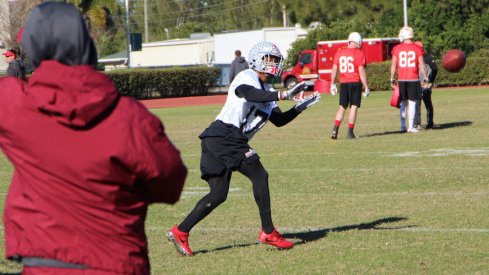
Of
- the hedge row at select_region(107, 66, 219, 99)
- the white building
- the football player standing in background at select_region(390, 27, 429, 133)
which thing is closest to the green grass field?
the football player standing in background at select_region(390, 27, 429, 133)

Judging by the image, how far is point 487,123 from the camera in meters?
20.1

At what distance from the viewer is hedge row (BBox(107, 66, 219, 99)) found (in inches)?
1500

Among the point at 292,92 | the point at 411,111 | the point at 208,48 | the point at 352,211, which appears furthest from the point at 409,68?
the point at 208,48

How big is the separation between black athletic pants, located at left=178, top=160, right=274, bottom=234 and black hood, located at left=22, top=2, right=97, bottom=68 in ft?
16.0

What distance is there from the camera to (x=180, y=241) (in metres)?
7.97

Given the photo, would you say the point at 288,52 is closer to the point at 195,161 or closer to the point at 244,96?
the point at 195,161

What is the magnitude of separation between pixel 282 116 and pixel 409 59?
35.2 feet

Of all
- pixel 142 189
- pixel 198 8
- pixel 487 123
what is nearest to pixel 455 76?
pixel 487 123

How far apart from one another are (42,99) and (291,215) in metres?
6.79

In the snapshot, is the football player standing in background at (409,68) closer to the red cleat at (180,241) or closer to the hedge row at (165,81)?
the red cleat at (180,241)

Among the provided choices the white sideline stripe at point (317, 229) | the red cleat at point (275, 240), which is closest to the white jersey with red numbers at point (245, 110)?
the red cleat at point (275, 240)

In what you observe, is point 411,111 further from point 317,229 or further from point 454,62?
point 317,229

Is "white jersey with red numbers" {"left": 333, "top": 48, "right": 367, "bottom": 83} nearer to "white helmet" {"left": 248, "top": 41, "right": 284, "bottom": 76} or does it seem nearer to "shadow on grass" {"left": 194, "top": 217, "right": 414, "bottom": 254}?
"shadow on grass" {"left": 194, "top": 217, "right": 414, "bottom": 254}

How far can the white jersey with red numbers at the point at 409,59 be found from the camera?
1853 centimetres
